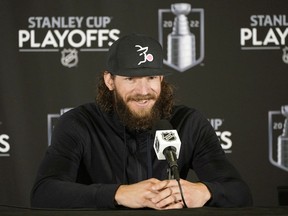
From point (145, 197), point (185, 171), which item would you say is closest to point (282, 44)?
point (185, 171)

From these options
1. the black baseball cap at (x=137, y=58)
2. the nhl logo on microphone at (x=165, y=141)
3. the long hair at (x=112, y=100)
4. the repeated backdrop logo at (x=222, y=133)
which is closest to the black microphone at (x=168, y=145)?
the nhl logo on microphone at (x=165, y=141)

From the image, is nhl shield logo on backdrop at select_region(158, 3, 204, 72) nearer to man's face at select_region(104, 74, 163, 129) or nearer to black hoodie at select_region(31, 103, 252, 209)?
black hoodie at select_region(31, 103, 252, 209)

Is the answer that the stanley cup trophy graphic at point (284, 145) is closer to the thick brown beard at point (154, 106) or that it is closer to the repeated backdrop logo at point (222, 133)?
the repeated backdrop logo at point (222, 133)

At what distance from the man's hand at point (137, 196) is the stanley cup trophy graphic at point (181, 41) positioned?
2029 millimetres

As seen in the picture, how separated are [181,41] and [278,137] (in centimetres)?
83

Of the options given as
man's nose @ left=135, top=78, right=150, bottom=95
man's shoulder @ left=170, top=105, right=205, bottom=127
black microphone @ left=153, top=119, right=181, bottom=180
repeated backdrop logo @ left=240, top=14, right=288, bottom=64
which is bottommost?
black microphone @ left=153, top=119, right=181, bottom=180

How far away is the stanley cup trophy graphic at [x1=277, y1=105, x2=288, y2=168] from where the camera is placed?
163 inches

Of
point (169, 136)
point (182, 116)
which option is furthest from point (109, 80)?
point (169, 136)

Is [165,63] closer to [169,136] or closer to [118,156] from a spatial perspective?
[118,156]

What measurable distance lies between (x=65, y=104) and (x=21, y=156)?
1.35 ft

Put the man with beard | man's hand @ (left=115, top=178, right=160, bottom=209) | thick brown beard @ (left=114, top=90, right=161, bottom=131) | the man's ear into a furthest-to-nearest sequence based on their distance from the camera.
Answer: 1. the man's ear
2. thick brown beard @ (left=114, top=90, right=161, bottom=131)
3. the man with beard
4. man's hand @ (left=115, top=178, right=160, bottom=209)

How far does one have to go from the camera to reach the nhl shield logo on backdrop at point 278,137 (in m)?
4.15

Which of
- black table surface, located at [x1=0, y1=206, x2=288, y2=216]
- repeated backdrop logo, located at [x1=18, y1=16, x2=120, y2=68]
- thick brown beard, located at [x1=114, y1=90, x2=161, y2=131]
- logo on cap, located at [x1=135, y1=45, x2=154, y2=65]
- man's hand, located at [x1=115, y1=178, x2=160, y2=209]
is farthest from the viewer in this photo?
repeated backdrop logo, located at [x1=18, y1=16, x2=120, y2=68]

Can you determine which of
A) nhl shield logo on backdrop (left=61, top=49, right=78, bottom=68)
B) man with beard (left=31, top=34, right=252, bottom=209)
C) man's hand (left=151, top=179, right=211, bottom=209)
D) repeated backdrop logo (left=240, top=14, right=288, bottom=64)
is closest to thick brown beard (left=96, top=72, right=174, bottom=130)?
man with beard (left=31, top=34, right=252, bottom=209)
